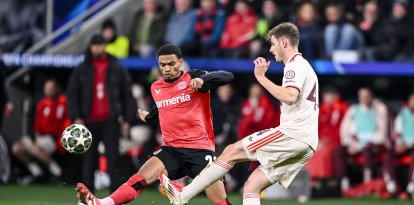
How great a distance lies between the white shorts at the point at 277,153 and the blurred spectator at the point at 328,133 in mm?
6641

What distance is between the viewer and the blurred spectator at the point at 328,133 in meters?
16.8

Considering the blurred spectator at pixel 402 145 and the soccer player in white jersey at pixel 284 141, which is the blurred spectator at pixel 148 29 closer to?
the blurred spectator at pixel 402 145

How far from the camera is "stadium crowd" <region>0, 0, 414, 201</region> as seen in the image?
661 inches

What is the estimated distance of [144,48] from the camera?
18.1 metres

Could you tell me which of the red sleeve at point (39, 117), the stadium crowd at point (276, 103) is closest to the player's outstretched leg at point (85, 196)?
the stadium crowd at point (276, 103)

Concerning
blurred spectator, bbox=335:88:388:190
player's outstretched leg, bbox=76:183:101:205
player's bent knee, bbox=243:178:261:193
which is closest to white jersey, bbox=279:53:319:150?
player's bent knee, bbox=243:178:261:193

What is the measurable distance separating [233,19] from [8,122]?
454cm

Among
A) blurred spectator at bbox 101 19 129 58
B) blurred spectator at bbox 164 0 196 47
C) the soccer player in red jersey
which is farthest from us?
blurred spectator at bbox 101 19 129 58

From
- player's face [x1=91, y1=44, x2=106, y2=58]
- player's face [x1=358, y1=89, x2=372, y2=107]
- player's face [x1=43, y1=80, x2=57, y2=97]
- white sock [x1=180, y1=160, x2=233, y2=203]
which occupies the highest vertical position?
player's face [x1=91, y1=44, x2=106, y2=58]

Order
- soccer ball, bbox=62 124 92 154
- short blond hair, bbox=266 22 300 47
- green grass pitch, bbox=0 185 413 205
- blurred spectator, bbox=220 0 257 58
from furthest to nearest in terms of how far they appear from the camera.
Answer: blurred spectator, bbox=220 0 257 58 → green grass pitch, bbox=0 185 413 205 → soccer ball, bbox=62 124 92 154 → short blond hair, bbox=266 22 300 47

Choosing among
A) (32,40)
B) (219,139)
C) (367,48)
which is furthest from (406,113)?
(32,40)

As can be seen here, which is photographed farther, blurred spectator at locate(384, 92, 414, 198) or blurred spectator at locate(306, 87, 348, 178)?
blurred spectator at locate(306, 87, 348, 178)

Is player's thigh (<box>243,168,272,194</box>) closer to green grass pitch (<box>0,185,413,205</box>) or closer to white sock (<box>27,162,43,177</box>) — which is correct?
green grass pitch (<box>0,185,413,205</box>)

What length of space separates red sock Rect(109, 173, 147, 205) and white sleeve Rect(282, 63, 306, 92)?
183cm
